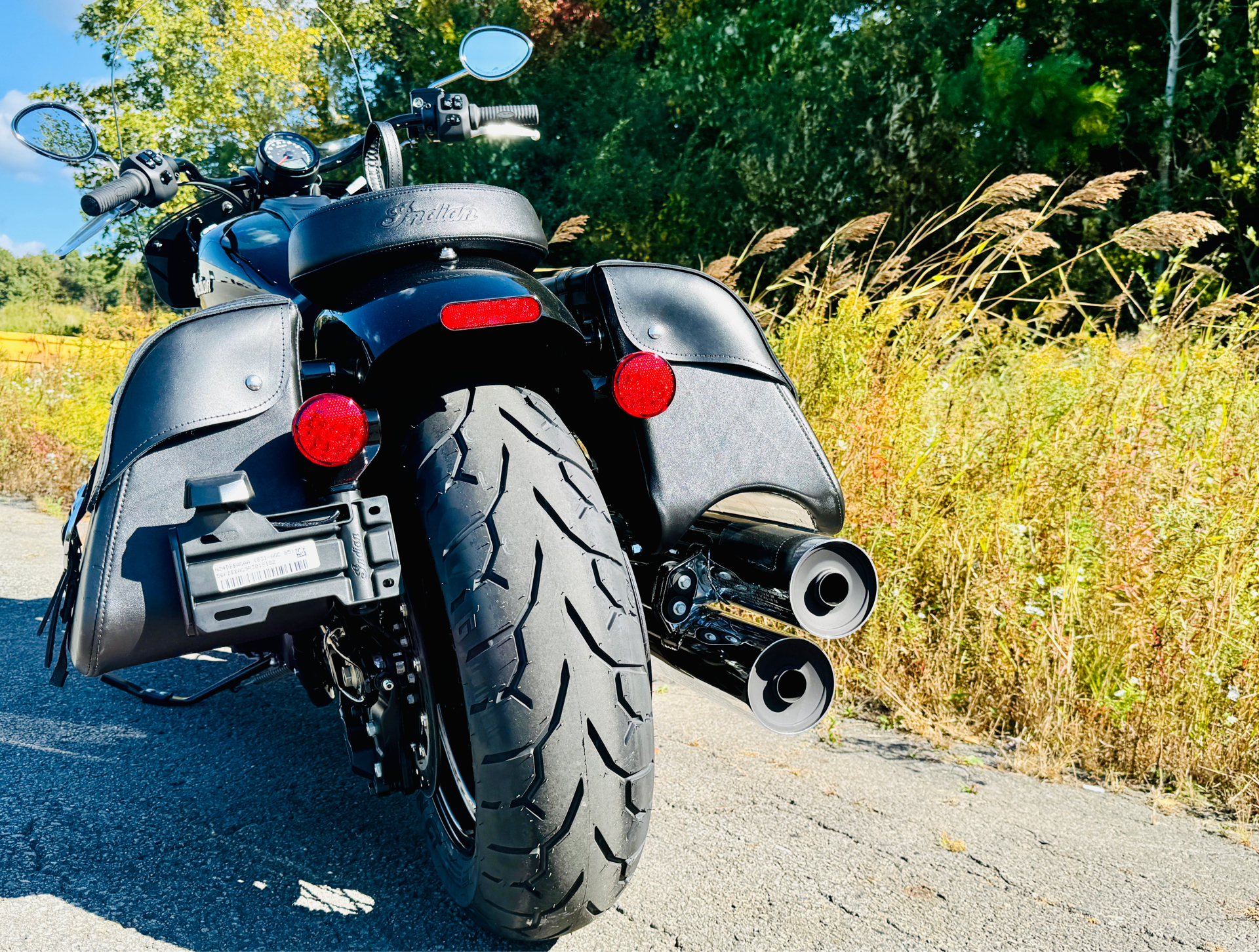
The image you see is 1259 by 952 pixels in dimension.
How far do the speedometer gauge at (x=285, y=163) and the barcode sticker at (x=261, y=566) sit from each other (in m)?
1.93

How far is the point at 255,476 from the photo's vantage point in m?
1.59

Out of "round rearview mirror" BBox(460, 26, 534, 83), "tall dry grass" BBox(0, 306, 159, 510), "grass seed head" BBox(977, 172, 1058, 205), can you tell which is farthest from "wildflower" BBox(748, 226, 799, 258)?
"tall dry grass" BBox(0, 306, 159, 510)

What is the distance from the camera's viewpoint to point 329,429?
5.08 feet

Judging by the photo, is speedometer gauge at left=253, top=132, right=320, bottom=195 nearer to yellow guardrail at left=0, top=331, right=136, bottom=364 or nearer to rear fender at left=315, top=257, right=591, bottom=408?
rear fender at left=315, top=257, right=591, bottom=408

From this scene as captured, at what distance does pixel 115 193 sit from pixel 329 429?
1.67m

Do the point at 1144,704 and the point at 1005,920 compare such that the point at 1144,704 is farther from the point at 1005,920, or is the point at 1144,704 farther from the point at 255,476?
the point at 255,476

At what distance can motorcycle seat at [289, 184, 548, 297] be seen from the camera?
5.82 feet

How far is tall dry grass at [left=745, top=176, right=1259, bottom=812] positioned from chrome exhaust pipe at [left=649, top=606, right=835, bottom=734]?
4.20 ft

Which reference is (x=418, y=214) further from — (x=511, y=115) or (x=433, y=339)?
(x=511, y=115)

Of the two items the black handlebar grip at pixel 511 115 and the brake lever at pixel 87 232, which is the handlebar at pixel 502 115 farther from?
the brake lever at pixel 87 232

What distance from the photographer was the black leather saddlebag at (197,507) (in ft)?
4.81

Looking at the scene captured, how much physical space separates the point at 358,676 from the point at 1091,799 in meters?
1.94

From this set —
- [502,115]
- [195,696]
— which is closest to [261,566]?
[195,696]

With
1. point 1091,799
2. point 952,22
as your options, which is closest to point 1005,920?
point 1091,799
